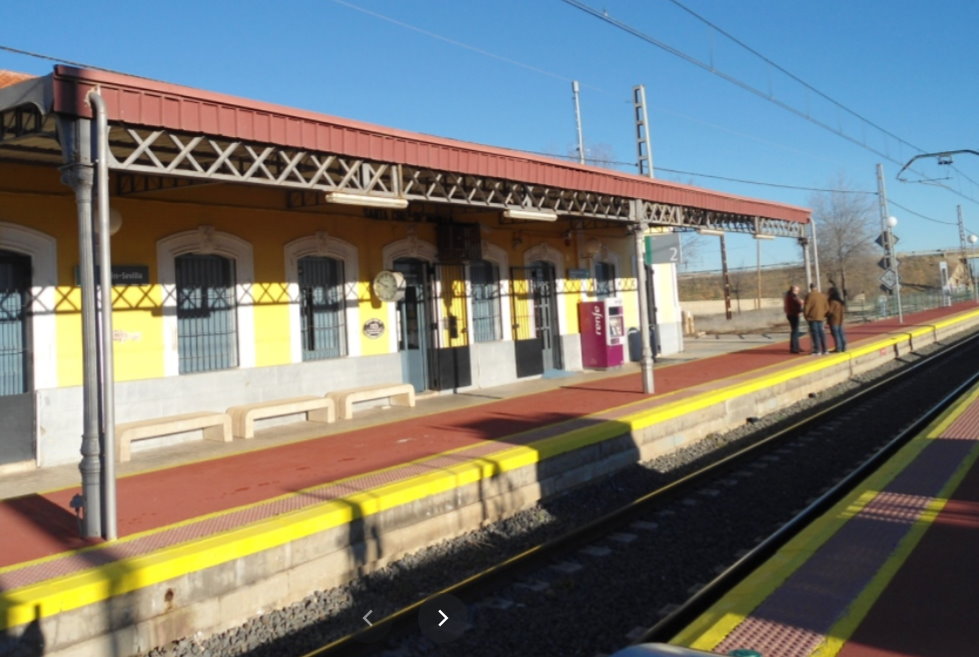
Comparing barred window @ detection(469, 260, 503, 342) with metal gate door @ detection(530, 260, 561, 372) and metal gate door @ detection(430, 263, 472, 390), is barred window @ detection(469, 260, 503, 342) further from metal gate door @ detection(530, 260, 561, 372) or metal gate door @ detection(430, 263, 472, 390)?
metal gate door @ detection(530, 260, 561, 372)

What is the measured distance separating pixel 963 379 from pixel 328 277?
1412 centimetres

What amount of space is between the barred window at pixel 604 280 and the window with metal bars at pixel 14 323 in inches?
525

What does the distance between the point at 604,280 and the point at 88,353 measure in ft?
51.1

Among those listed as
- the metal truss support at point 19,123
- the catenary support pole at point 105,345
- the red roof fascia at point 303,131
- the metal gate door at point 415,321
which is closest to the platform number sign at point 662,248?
the red roof fascia at point 303,131

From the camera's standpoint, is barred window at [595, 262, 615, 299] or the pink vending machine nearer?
the pink vending machine

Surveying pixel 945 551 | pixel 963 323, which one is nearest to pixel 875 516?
pixel 945 551

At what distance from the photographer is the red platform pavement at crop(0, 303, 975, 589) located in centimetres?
619

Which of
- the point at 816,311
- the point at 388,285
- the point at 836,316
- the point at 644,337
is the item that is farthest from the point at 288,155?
the point at 836,316

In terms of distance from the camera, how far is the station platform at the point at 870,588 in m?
4.09

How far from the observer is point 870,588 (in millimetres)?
4785

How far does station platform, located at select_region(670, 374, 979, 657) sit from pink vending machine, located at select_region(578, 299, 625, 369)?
11112 millimetres

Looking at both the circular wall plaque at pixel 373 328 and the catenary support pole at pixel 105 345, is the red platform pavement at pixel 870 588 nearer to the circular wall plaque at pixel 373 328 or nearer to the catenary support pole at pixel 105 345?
the catenary support pole at pixel 105 345

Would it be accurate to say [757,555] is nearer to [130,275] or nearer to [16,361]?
[130,275]

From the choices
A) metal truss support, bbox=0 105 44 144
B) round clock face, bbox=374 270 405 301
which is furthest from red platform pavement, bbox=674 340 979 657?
round clock face, bbox=374 270 405 301
